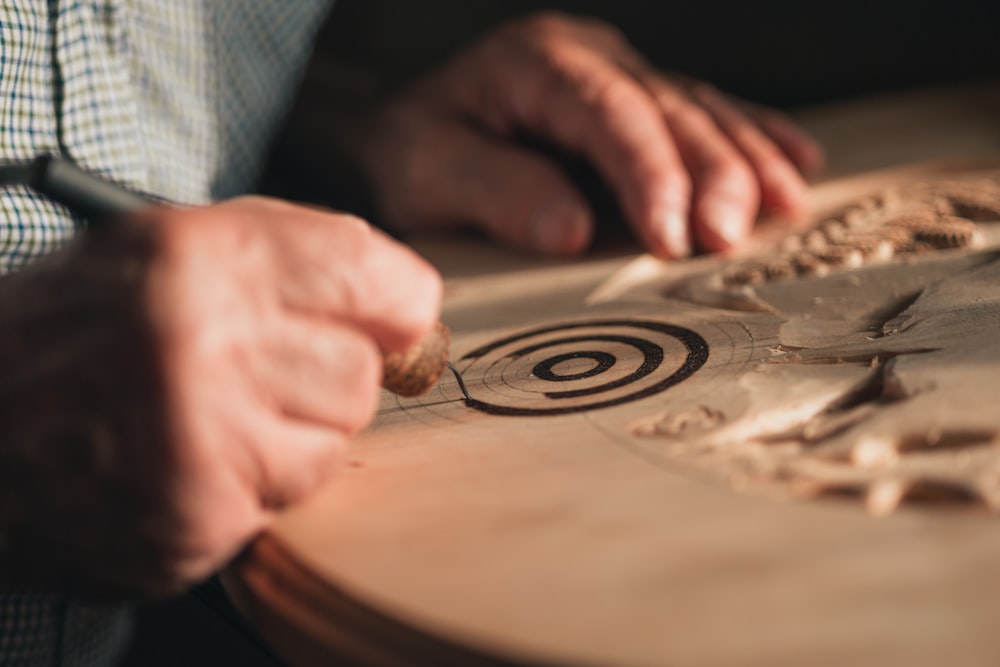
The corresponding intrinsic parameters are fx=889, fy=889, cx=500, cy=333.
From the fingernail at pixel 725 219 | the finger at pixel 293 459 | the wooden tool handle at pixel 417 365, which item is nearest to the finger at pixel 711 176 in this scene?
the fingernail at pixel 725 219

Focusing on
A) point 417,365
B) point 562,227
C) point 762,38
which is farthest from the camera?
point 762,38

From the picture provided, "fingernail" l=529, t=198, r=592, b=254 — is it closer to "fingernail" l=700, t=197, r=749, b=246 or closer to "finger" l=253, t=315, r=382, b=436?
"fingernail" l=700, t=197, r=749, b=246

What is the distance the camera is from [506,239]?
1.08 meters

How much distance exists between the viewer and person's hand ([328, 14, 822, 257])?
0.97 meters

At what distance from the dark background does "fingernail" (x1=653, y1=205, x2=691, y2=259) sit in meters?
0.85

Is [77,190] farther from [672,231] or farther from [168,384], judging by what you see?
[672,231]

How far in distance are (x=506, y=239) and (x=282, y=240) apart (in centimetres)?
63

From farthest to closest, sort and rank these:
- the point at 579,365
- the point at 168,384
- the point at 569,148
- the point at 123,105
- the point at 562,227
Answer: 1. the point at 569,148
2. the point at 562,227
3. the point at 123,105
4. the point at 579,365
5. the point at 168,384

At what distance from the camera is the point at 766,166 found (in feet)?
3.35

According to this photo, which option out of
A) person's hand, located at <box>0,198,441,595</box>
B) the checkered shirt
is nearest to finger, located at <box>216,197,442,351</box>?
person's hand, located at <box>0,198,441,595</box>

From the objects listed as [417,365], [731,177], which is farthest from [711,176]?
[417,365]

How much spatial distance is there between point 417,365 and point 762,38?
51.8 inches

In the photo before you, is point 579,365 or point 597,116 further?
point 597,116

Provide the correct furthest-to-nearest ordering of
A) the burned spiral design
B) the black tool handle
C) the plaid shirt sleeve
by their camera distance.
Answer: the plaid shirt sleeve → the burned spiral design → the black tool handle
